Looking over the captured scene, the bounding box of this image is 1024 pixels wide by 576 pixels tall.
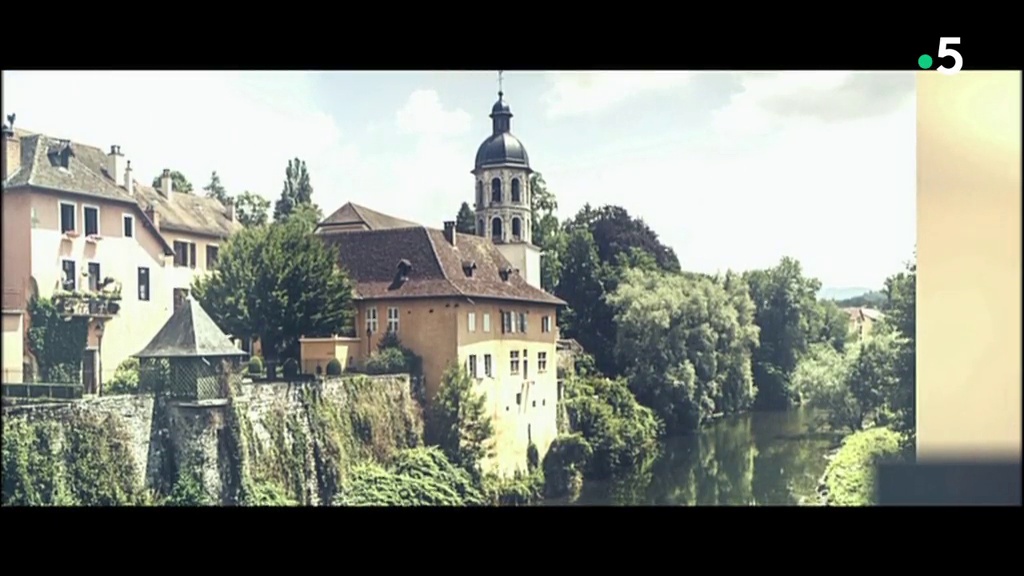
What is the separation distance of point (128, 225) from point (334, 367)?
2.01 meters

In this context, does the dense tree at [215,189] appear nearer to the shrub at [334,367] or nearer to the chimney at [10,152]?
the chimney at [10,152]

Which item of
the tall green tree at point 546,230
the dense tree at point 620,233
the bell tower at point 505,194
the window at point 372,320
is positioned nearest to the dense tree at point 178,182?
the window at point 372,320

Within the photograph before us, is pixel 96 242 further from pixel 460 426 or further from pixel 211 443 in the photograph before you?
pixel 460 426

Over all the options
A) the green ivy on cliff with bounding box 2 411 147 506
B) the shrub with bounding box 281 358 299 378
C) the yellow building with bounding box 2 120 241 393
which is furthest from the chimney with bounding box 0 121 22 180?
the shrub with bounding box 281 358 299 378

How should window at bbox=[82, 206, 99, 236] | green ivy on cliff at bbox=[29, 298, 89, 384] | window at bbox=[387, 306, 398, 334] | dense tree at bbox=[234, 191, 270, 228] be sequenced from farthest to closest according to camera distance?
window at bbox=[387, 306, 398, 334], dense tree at bbox=[234, 191, 270, 228], window at bbox=[82, 206, 99, 236], green ivy on cliff at bbox=[29, 298, 89, 384]

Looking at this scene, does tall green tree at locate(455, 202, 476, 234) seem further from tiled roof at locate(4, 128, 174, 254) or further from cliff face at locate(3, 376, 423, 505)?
tiled roof at locate(4, 128, 174, 254)

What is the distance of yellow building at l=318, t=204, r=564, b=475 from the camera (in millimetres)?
8062

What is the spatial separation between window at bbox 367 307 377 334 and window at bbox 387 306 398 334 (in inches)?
4.2

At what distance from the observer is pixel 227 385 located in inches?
310

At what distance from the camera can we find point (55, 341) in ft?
25.0

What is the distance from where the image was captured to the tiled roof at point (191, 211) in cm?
772

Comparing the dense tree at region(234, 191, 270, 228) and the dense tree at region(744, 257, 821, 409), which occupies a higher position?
the dense tree at region(234, 191, 270, 228)
